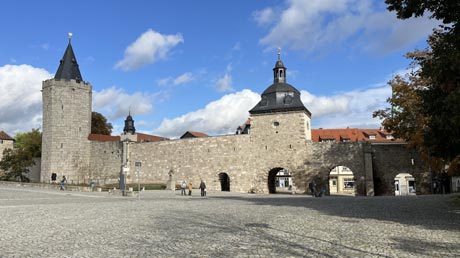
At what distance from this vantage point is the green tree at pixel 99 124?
191 feet

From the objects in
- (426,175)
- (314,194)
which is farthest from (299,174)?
(426,175)

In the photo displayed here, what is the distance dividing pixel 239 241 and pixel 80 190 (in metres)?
26.9

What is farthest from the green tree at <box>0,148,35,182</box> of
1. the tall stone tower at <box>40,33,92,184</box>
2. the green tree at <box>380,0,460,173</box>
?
the green tree at <box>380,0,460,173</box>

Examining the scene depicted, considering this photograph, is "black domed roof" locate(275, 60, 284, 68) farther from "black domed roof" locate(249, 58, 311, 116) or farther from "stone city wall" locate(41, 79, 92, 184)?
"stone city wall" locate(41, 79, 92, 184)

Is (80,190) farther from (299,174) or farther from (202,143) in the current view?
(299,174)

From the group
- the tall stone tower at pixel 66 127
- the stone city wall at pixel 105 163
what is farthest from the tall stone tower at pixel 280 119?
the tall stone tower at pixel 66 127

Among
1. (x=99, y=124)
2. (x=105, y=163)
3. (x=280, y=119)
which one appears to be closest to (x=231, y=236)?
(x=280, y=119)

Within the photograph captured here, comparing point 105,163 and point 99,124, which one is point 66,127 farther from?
point 99,124

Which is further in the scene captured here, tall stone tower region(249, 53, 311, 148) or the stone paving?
tall stone tower region(249, 53, 311, 148)

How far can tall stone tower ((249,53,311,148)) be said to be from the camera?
3600cm

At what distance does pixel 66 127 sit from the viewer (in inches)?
1678

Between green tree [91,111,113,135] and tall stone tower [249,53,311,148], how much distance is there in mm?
29692

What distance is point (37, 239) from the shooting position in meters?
8.46

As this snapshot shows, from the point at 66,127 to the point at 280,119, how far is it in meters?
23.1
